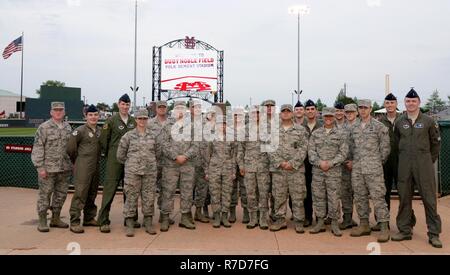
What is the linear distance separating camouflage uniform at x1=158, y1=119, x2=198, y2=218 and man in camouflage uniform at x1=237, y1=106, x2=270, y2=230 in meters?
0.75

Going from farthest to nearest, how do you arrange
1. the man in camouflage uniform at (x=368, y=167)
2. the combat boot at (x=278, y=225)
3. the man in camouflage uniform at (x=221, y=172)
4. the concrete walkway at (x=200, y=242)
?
the man in camouflage uniform at (x=221, y=172) → the combat boot at (x=278, y=225) → the man in camouflage uniform at (x=368, y=167) → the concrete walkway at (x=200, y=242)

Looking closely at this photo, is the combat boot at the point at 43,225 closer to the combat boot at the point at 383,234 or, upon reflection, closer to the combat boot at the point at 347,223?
the combat boot at the point at 347,223

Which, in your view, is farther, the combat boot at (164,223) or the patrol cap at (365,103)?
the combat boot at (164,223)

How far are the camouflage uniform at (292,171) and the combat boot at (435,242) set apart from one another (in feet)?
5.30

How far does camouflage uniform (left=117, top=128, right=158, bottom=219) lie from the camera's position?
209 inches

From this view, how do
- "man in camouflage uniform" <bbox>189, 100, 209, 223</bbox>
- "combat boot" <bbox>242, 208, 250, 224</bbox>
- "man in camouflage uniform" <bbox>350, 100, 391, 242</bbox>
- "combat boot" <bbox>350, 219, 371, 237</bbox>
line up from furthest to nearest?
"combat boot" <bbox>242, 208, 250, 224</bbox>
"man in camouflage uniform" <bbox>189, 100, 209, 223</bbox>
"combat boot" <bbox>350, 219, 371, 237</bbox>
"man in camouflage uniform" <bbox>350, 100, 391, 242</bbox>

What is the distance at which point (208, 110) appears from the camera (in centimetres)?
606

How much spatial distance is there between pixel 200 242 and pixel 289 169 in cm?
160

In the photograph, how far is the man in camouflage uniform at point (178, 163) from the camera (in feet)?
18.3

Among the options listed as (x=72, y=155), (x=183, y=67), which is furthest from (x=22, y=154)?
(x=183, y=67)

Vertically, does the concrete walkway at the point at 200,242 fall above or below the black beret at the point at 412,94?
below

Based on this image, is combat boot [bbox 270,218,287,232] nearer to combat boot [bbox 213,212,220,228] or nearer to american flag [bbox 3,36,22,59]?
combat boot [bbox 213,212,220,228]

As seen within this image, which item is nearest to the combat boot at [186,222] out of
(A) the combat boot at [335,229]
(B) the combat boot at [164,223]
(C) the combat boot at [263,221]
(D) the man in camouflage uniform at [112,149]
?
(B) the combat boot at [164,223]

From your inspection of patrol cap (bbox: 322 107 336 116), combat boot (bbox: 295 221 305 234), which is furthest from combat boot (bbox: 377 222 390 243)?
patrol cap (bbox: 322 107 336 116)
